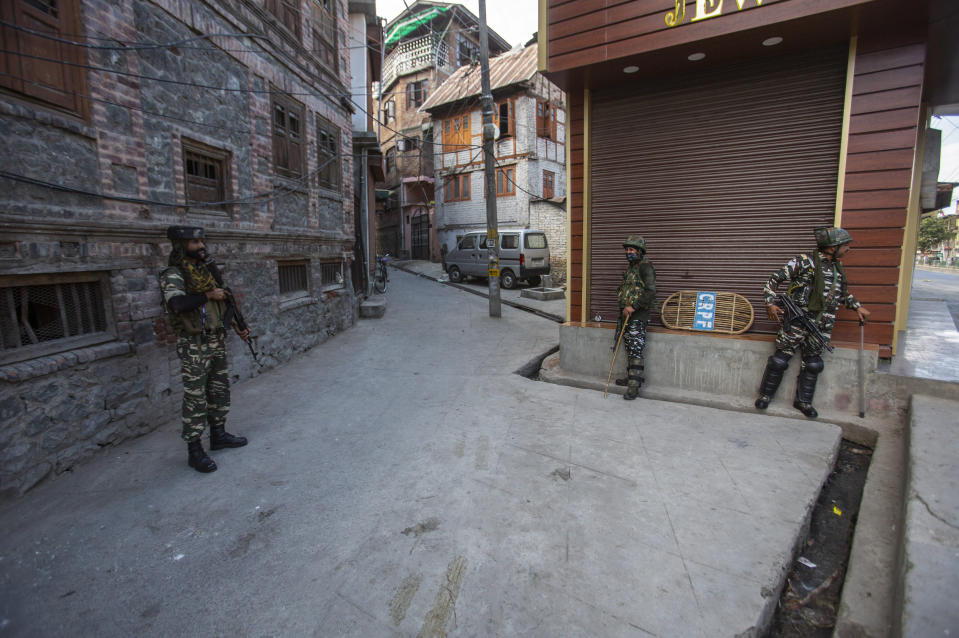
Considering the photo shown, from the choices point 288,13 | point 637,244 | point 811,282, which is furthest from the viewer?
point 288,13

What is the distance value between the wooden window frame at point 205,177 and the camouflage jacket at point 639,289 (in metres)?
5.04

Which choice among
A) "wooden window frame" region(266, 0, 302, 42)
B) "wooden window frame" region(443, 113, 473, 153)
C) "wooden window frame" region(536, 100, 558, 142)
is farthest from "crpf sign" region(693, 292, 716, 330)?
"wooden window frame" region(443, 113, 473, 153)

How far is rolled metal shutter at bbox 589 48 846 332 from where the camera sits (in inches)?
197

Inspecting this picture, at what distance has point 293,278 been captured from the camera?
7891 millimetres

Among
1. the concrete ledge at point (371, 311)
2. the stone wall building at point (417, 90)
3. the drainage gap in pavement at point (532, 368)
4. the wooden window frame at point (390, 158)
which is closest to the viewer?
the drainage gap in pavement at point (532, 368)

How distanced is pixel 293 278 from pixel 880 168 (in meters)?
7.86

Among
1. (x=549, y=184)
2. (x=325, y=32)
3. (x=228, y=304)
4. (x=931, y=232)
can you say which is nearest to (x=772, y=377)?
(x=228, y=304)

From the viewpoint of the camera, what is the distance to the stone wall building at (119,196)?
3.57 meters

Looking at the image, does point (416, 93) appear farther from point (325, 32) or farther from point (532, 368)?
point (532, 368)

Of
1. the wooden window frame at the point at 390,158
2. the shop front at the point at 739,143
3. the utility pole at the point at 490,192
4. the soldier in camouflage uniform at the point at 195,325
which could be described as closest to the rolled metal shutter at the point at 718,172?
the shop front at the point at 739,143

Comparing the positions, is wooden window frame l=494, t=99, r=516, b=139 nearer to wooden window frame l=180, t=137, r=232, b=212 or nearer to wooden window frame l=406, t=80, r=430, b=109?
wooden window frame l=406, t=80, r=430, b=109

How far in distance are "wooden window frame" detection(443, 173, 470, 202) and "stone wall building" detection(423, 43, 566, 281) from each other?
47 mm

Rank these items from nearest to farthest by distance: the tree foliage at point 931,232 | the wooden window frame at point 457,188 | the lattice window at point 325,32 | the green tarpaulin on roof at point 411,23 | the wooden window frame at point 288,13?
the wooden window frame at point 288,13 → the lattice window at point 325,32 → the wooden window frame at point 457,188 → the green tarpaulin on roof at point 411,23 → the tree foliage at point 931,232

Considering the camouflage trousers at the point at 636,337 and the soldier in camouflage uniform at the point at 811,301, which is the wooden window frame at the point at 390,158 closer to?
the camouflage trousers at the point at 636,337
